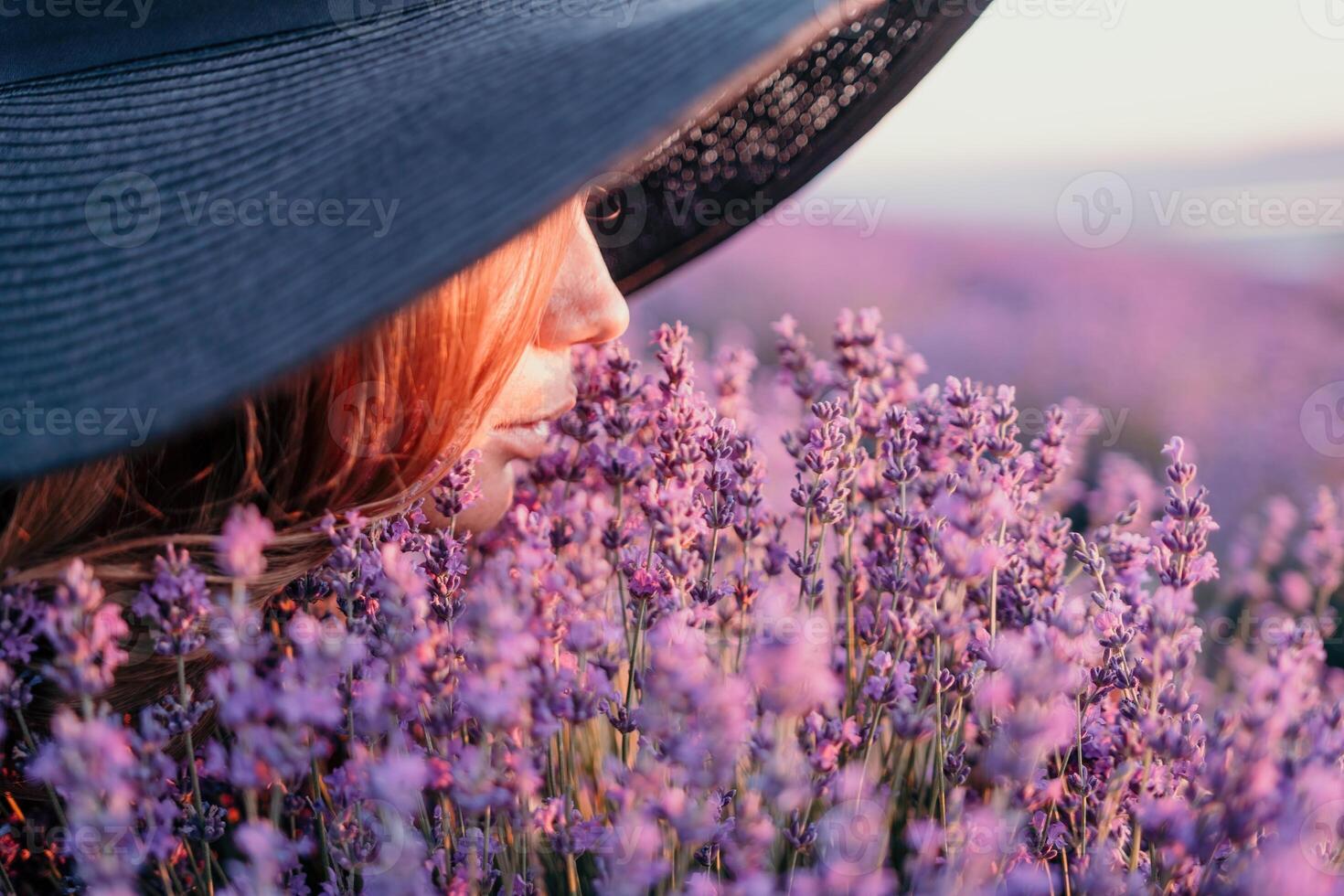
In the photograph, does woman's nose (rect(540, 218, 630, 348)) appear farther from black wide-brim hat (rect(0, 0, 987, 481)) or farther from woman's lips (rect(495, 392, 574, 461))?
black wide-brim hat (rect(0, 0, 987, 481))

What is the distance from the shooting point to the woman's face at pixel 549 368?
4.25ft

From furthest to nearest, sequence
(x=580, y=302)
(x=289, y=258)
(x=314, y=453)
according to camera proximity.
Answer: (x=580, y=302) → (x=314, y=453) → (x=289, y=258)

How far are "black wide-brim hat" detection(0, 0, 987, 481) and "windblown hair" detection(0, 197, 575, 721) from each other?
206 mm

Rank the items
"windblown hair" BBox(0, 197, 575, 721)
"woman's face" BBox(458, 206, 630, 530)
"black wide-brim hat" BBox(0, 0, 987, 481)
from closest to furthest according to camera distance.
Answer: "black wide-brim hat" BBox(0, 0, 987, 481), "windblown hair" BBox(0, 197, 575, 721), "woman's face" BBox(458, 206, 630, 530)

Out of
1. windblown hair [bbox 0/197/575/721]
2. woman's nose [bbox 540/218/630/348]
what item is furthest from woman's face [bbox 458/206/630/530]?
windblown hair [bbox 0/197/575/721]

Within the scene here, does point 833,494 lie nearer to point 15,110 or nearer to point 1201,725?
point 1201,725

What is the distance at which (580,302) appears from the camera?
1.31m

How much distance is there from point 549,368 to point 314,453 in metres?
0.36

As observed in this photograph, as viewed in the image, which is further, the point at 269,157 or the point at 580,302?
the point at 580,302

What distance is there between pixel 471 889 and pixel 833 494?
619 millimetres

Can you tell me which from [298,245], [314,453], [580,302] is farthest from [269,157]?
[580,302]

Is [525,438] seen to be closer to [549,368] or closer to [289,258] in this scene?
[549,368]

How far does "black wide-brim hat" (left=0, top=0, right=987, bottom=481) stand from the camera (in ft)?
2.27

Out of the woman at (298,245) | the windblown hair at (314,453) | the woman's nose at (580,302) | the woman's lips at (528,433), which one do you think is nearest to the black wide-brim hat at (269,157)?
the woman at (298,245)
